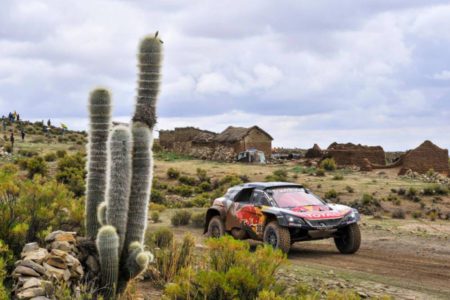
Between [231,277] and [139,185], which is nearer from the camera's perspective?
[231,277]

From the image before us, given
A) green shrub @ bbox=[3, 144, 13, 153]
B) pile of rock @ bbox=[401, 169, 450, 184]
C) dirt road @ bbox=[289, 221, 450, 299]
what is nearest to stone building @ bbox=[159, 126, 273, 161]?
pile of rock @ bbox=[401, 169, 450, 184]

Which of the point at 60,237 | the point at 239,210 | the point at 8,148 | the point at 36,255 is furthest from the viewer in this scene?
the point at 8,148

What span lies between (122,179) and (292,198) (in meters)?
6.03

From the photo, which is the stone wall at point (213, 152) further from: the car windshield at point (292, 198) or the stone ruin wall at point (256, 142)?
the car windshield at point (292, 198)

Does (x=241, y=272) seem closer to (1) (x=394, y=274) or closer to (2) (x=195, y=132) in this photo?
(1) (x=394, y=274)

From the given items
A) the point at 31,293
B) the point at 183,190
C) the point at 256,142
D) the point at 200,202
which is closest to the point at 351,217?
the point at 31,293

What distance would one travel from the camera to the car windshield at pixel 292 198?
1393 centimetres

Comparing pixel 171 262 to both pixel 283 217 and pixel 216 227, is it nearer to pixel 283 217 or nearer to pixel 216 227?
pixel 283 217

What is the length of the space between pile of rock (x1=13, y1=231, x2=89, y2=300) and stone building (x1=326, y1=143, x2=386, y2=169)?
135 ft

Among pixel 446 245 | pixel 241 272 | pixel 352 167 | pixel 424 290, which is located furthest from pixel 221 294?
pixel 352 167

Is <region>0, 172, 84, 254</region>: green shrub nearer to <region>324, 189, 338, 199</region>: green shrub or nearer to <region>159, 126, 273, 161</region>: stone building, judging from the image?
<region>324, 189, 338, 199</region>: green shrub

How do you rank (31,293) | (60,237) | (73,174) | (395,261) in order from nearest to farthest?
(31,293) → (60,237) → (395,261) → (73,174)

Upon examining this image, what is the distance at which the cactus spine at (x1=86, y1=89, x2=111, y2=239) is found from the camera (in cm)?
1041

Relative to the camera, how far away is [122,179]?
30.2 feet
